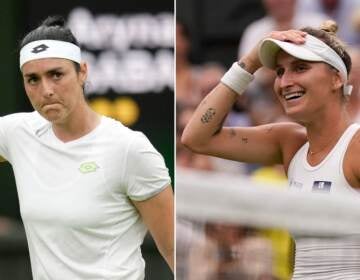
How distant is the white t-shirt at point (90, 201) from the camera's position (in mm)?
3115

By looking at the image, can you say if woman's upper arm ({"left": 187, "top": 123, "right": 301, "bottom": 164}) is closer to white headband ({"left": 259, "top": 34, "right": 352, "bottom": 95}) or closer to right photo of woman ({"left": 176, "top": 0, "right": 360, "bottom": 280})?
right photo of woman ({"left": 176, "top": 0, "right": 360, "bottom": 280})

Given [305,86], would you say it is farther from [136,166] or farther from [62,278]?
[62,278]

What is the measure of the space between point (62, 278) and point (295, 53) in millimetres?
949

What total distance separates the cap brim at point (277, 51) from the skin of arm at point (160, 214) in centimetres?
52

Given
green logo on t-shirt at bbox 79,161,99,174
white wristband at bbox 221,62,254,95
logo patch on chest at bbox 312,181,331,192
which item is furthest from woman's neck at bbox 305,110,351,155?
green logo on t-shirt at bbox 79,161,99,174

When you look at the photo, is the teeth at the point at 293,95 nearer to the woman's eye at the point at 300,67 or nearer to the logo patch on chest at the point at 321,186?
the woman's eye at the point at 300,67

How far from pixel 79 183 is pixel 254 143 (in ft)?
1.75

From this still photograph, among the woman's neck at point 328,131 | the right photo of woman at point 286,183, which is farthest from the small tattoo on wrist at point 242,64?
the woman's neck at point 328,131

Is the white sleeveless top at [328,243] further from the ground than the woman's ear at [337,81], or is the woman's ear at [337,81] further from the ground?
the woman's ear at [337,81]

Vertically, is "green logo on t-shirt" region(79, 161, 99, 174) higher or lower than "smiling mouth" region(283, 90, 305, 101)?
lower

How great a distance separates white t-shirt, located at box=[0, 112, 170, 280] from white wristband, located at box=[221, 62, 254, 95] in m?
0.31

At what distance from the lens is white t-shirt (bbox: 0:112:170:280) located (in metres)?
3.12

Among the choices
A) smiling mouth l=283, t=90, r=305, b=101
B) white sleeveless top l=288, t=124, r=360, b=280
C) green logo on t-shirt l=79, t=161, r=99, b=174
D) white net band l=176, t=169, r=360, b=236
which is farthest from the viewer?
green logo on t-shirt l=79, t=161, r=99, b=174

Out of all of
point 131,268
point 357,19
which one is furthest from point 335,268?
point 357,19
